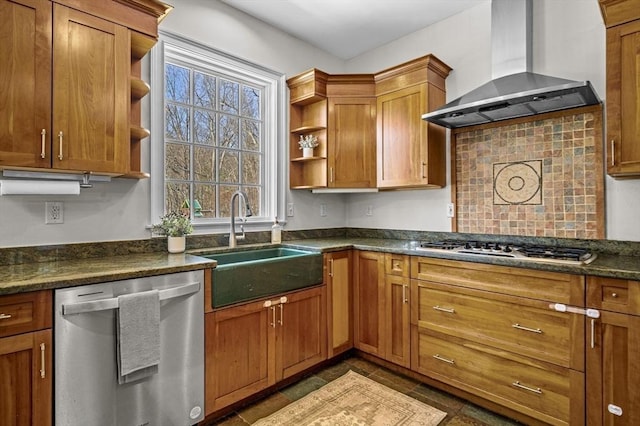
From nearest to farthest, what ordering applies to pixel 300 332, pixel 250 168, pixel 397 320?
pixel 300 332 → pixel 397 320 → pixel 250 168

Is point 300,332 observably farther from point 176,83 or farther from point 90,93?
point 176,83

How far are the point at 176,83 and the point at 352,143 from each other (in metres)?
1.52

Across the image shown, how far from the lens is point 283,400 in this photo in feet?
7.32

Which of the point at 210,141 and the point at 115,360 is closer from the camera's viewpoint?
the point at 115,360

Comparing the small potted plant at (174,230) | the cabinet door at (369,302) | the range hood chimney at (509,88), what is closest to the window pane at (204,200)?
the small potted plant at (174,230)

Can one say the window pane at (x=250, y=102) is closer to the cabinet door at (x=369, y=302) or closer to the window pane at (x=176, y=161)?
the window pane at (x=176, y=161)

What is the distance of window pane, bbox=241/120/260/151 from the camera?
301 cm

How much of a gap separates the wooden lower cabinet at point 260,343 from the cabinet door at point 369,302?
351 millimetres

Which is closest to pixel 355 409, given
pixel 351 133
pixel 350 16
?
pixel 351 133

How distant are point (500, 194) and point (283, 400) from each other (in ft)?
7.14

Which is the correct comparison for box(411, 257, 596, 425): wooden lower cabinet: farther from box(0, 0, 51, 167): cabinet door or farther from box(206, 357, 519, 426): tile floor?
box(0, 0, 51, 167): cabinet door

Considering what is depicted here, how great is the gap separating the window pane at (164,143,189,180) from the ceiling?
1.23 meters

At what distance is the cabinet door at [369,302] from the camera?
8.64ft

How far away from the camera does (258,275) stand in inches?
84.3
